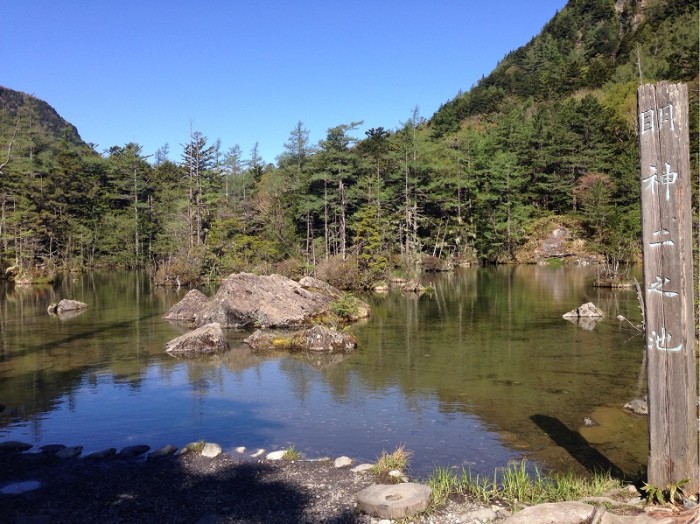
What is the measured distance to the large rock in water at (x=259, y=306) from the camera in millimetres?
16078

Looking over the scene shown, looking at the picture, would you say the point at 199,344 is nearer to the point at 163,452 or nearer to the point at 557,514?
the point at 163,452

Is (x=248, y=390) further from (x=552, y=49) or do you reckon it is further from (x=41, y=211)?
(x=552, y=49)

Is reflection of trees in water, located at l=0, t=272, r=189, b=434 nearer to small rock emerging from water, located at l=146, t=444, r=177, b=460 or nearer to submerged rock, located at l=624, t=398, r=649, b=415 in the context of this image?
small rock emerging from water, located at l=146, t=444, r=177, b=460

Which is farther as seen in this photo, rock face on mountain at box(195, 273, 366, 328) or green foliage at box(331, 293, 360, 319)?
green foliage at box(331, 293, 360, 319)

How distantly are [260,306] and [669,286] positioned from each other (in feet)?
43.4

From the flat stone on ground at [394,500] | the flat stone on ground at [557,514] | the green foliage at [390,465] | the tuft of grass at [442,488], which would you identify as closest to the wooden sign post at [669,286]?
the flat stone on ground at [557,514]

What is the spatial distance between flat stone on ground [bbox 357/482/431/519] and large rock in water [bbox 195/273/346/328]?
37.6 feet

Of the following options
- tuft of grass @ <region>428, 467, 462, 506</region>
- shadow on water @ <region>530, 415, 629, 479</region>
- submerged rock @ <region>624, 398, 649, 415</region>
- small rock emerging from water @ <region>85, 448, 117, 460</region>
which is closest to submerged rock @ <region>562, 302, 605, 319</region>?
submerged rock @ <region>624, 398, 649, 415</region>

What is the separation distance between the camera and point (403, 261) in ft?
94.4

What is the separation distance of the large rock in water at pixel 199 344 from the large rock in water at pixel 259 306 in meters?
2.99

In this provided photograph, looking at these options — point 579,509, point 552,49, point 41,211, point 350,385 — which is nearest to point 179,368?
point 350,385

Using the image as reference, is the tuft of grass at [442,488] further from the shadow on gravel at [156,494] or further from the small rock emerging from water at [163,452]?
the small rock emerging from water at [163,452]

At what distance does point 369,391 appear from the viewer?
926cm

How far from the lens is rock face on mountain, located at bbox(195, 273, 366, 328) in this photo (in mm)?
16078
